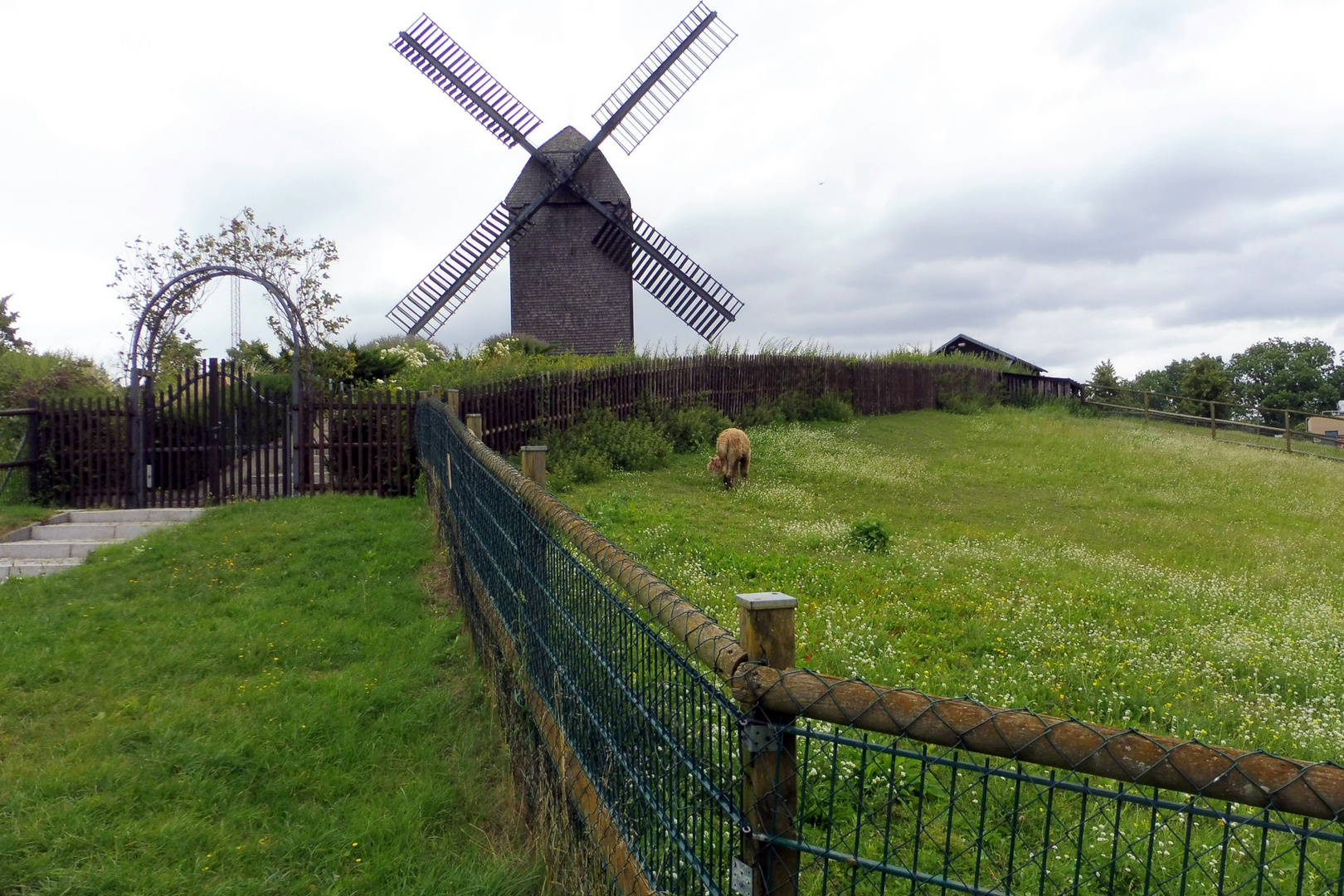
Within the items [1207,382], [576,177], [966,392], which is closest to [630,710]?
[576,177]

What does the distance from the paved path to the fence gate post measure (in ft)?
32.3

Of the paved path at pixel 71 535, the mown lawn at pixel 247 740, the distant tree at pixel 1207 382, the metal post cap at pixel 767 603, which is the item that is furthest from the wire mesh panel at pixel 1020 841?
the distant tree at pixel 1207 382

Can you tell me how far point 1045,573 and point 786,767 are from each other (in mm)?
7662

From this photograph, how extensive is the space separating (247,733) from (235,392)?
9.42 m

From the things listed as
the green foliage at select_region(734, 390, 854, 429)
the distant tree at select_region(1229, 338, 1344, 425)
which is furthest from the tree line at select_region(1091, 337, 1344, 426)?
the green foliage at select_region(734, 390, 854, 429)

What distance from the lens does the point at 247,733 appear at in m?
5.24

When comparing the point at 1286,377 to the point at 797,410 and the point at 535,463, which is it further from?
the point at 535,463

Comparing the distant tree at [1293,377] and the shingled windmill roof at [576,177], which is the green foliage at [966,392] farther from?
the distant tree at [1293,377]

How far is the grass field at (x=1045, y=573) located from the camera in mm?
5832

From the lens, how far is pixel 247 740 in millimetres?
5137

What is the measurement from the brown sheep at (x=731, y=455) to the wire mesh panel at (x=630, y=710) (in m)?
9.72

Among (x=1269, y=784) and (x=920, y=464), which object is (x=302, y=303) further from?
(x=1269, y=784)

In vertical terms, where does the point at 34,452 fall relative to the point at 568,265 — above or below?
below

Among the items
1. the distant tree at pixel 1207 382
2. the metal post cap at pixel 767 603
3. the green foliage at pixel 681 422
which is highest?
the distant tree at pixel 1207 382
